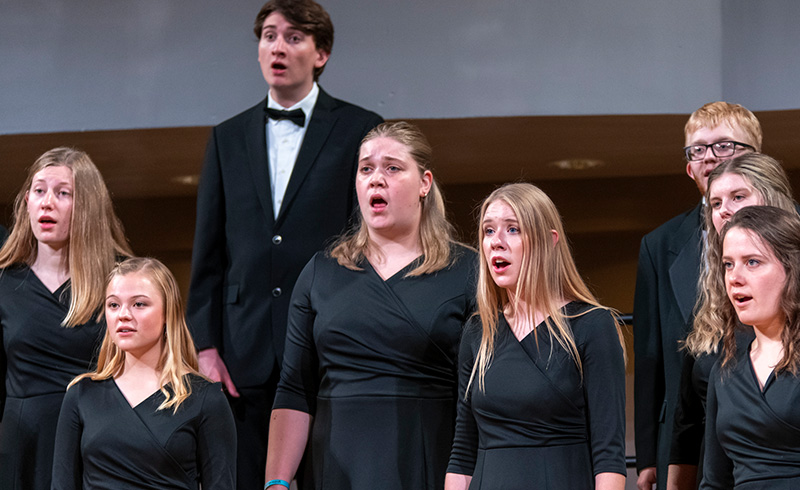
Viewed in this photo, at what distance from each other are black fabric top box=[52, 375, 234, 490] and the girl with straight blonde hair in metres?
0.56

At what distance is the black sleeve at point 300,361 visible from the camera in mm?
2266

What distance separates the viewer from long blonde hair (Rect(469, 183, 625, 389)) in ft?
6.56

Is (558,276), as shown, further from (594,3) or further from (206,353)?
(594,3)

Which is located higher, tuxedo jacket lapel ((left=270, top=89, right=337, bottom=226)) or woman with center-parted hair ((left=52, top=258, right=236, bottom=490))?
tuxedo jacket lapel ((left=270, top=89, right=337, bottom=226))

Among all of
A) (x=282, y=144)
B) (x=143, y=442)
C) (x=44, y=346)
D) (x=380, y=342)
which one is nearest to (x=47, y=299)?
(x=44, y=346)

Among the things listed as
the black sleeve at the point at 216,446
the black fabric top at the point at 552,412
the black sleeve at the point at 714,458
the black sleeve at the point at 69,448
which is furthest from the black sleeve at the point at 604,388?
the black sleeve at the point at 69,448

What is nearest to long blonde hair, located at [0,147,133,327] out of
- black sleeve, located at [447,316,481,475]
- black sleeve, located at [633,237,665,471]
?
black sleeve, located at [447,316,481,475]

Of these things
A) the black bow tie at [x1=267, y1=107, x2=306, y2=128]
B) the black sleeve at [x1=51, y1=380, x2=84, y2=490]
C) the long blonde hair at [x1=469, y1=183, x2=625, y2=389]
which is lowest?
the black sleeve at [x1=51, y1=380, x2=84, y2=490]

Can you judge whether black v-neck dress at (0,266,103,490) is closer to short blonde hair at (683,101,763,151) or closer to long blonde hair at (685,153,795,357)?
long blonde hair at (685,153,795,357)

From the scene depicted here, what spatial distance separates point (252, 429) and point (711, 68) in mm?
2452

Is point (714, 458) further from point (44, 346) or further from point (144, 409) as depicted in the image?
point (44, 346)

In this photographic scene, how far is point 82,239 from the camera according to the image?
2582mm

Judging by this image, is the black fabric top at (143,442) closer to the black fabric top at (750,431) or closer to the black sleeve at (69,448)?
the black sleeve at (69,448)

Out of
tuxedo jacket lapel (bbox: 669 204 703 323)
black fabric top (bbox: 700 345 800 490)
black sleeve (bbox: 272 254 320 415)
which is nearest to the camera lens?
black fabric top (bbox: 700 345 800 490)
